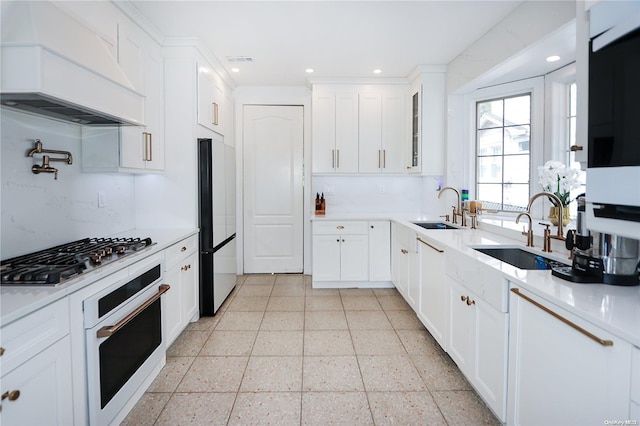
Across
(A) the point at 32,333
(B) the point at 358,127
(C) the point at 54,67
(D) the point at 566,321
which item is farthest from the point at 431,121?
(A) the point at 32,333

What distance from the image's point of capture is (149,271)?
2041mm

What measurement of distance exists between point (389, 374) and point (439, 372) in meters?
0.34

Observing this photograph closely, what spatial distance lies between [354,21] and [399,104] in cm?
172

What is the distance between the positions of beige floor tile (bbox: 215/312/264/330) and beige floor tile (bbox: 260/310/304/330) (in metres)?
0.06

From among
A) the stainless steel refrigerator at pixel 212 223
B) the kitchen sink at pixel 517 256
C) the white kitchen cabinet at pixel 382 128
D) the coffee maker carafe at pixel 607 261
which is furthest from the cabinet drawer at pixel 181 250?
the coffee maker carafe at pixel 607 261

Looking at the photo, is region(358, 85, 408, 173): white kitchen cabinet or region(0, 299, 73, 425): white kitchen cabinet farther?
region(358, 85, 408, 173): white kitchen cabinet

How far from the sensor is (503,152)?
10.8ft

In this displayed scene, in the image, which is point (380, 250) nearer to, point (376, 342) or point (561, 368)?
point (376, 342)

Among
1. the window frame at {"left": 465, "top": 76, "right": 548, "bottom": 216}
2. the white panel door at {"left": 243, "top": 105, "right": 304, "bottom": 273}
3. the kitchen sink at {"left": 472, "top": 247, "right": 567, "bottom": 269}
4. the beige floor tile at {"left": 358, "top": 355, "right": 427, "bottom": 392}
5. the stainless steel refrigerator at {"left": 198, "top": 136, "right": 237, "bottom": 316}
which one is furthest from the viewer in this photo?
the white panel door at {"left": 243, "top": 105, "right": 304, "bottom": 273}

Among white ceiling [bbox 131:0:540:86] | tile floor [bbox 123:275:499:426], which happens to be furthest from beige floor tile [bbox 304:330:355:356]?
white ceiling [bbox 131:0:540:86]

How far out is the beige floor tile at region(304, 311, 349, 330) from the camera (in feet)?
9.91

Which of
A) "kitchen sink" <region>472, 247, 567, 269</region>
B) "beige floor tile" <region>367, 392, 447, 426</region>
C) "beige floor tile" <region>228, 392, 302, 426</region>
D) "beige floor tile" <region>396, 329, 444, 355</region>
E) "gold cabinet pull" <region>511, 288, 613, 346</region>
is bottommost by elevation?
"beige floor tile" <region>228, 392, 302, 426</region>

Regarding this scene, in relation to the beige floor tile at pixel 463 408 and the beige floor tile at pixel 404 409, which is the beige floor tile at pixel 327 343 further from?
the beige floor tile at pixel 463 408

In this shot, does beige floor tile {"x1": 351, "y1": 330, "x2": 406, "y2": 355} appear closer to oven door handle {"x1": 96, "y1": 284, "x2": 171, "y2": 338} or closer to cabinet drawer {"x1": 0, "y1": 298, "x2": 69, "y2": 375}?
oven door handle {"x1": 96, "y1": 284, "x2": 171, "y2": 338}
